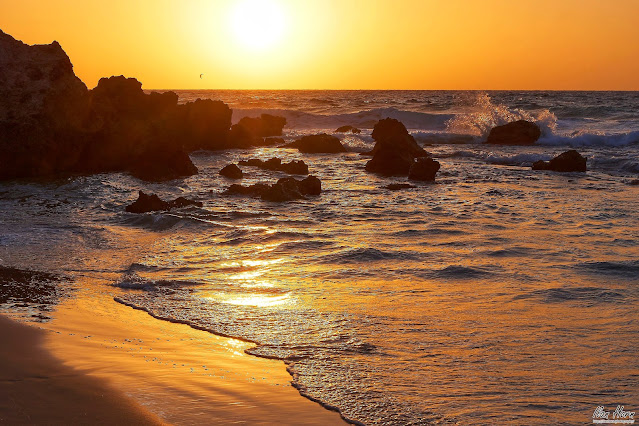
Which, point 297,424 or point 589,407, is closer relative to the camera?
point 297,424

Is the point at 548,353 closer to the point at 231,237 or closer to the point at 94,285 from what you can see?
the point at 94,285

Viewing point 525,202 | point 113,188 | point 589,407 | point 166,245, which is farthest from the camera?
point 113,188

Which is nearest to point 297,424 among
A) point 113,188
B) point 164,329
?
point 164,329

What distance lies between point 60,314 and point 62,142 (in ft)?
45.3

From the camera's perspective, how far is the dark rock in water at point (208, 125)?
30.3 m

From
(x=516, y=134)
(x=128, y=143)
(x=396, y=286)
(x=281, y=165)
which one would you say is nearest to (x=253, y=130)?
(x=516, y=134)

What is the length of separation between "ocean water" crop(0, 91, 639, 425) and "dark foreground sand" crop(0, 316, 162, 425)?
135 centimetres

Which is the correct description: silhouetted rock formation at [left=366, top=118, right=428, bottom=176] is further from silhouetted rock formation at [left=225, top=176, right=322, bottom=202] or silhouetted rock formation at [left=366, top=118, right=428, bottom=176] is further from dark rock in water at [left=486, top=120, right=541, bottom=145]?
dark rock in water at [left=486, top=120, right=541, bottom=145]

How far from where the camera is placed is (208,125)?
102 ft

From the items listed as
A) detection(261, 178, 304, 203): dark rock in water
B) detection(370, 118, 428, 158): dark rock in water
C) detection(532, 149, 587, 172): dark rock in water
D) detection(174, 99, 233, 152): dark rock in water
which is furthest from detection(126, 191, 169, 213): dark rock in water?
detection(174, 99, 233, 152): dark rock in water

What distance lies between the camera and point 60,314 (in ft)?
20.8

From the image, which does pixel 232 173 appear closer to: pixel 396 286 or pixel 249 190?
pixel 249 190

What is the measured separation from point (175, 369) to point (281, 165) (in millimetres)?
17926

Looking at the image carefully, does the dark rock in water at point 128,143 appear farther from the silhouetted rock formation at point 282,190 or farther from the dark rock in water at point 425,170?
the dark rock in water at point 425,170
